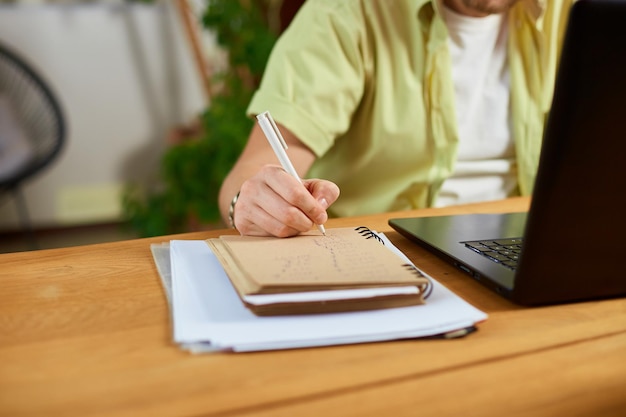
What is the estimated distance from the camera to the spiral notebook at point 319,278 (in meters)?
0.47

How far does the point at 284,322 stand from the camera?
18.1 inches

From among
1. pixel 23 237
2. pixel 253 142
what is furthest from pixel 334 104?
pixel 23 237

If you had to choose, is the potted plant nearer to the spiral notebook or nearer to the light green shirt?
the light green shirt

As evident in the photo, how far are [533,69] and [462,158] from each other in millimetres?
213

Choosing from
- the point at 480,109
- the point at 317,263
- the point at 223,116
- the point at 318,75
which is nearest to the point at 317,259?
the point at 317,263

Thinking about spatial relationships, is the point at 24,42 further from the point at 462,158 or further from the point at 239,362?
the point at 239,362

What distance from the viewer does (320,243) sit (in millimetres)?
603

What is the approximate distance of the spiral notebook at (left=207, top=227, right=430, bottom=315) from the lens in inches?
18.4

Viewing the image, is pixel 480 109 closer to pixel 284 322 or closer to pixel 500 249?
pixel 500 249

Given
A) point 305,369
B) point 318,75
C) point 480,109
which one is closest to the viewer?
point 305,369

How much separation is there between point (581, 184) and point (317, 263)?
0.22m

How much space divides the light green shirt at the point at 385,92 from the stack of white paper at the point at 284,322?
0.48 meters

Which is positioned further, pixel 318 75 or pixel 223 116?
pixel 223 116

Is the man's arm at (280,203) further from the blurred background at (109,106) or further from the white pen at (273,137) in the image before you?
the blurred background at (109,106)
